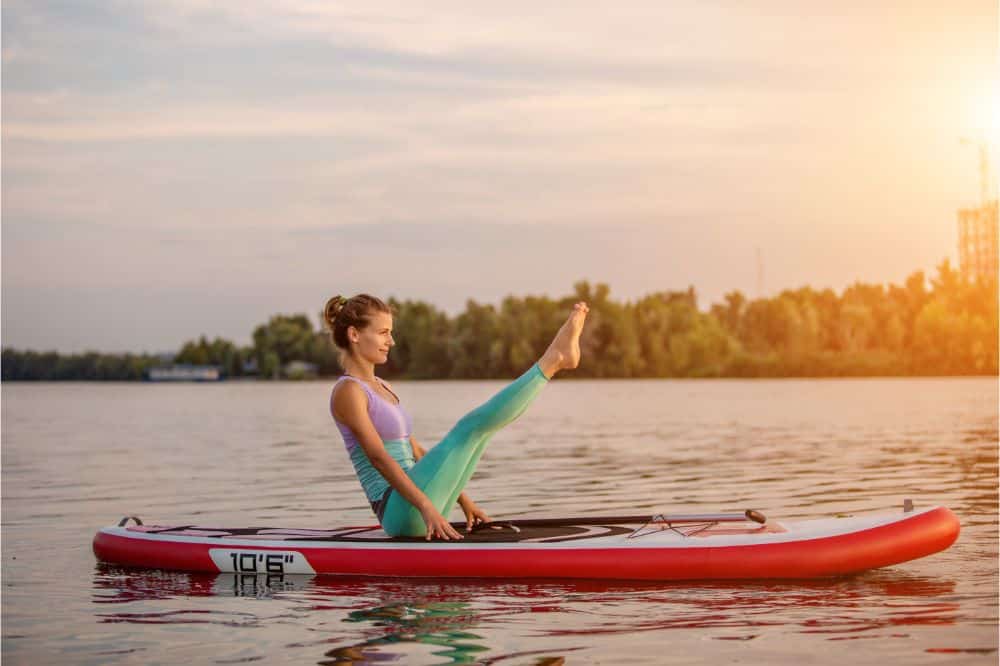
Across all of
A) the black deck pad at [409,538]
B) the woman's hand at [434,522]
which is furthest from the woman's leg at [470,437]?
the black deck pad at [409,538]

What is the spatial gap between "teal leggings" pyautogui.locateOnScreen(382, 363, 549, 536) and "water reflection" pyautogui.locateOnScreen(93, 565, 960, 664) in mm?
478

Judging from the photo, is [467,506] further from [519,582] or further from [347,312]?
[347,312]

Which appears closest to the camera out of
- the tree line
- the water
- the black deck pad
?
the water

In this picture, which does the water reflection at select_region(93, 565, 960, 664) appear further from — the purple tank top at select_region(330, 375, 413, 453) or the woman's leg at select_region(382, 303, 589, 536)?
the purple tank top at select_region(330, 375, 413, 453)

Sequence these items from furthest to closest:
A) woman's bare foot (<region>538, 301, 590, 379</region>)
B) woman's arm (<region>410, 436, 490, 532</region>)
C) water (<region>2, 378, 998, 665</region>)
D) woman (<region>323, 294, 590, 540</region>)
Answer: woman's arm (<region>410, 436, 490, 532</region>) < woman (<region>323, 294, 590, 540</region>) < woman's bare foot (<region>538, 301, 590, 379</region>) < water (<region>2, 378, 998, 665</region>)

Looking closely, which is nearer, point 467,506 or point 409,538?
point 409,538

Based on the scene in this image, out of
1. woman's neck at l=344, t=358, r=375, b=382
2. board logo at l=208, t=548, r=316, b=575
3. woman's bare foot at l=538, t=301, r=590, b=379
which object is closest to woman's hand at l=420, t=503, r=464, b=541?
woman's neck at l=344, t=358, r=375, b=382

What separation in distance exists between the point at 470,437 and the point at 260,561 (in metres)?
2.05

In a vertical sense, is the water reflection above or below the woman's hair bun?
below

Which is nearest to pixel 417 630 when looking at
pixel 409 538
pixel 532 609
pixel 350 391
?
pixel 532 609

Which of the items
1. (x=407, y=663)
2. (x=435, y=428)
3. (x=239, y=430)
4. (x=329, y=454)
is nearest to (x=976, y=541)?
(x=407, y=663)

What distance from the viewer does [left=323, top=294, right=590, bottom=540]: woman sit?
8312 mm

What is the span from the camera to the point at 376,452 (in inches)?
329

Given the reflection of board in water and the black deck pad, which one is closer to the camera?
the reflection of board in water
